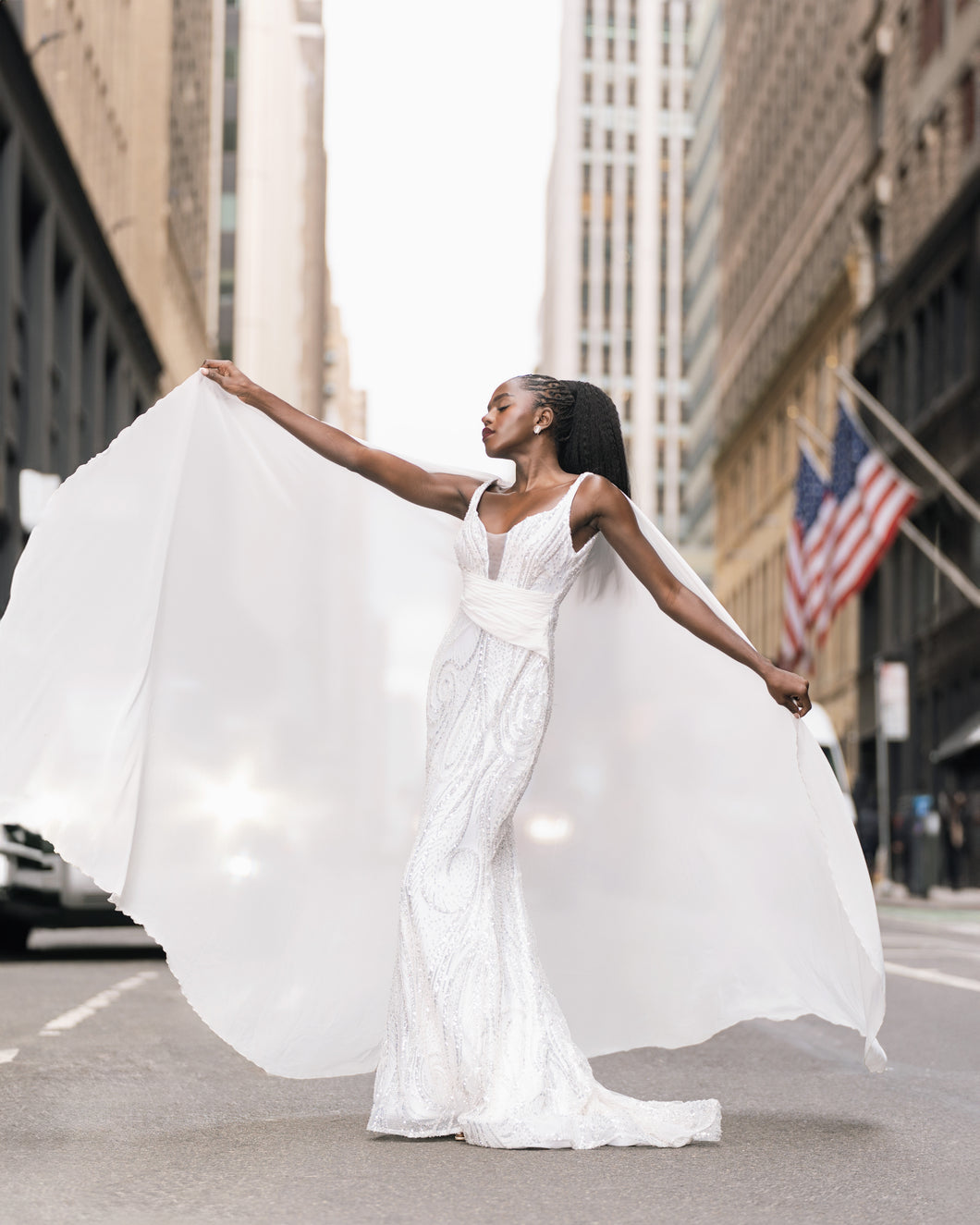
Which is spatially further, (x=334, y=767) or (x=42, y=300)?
Answer: (x=42, y=300)

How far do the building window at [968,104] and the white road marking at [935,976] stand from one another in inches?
1174

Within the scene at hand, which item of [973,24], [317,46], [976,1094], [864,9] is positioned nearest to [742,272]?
[864,9]

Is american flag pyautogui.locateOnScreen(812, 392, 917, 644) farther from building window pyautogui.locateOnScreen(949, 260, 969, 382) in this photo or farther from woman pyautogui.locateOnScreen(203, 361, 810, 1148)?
woman pyautogui.locateOnScreen(203, 361, 810, 1148)

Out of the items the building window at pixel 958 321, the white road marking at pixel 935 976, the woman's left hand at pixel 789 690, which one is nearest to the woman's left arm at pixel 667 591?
the woman's left hand at pixel 789 690

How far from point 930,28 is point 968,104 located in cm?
512

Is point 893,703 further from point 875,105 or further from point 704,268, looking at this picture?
point 704,268

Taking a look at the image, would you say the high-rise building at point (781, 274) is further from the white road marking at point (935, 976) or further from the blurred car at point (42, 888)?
the white road marking at point (935, 976)

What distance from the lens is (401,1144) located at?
5473mm

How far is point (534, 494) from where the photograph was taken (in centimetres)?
594

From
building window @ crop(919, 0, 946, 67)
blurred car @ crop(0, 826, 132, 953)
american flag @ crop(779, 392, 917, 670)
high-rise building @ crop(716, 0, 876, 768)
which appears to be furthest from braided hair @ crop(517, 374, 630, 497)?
high-rise building @ crop(716, 0, 876, 768)

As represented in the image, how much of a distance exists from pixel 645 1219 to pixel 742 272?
80.9m

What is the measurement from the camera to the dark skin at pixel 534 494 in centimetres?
594

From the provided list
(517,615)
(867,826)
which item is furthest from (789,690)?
(867,826)

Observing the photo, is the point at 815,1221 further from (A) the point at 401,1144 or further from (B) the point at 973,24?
(B) the point at 973,24
